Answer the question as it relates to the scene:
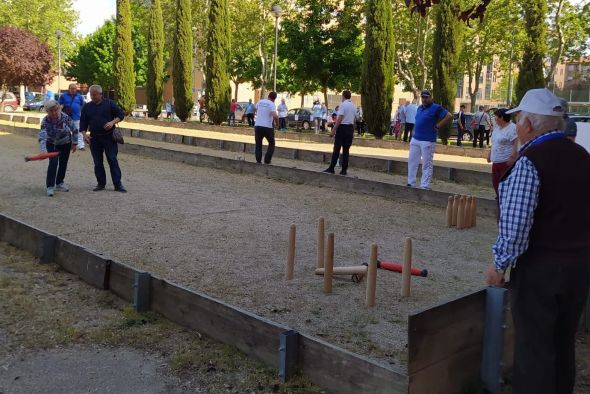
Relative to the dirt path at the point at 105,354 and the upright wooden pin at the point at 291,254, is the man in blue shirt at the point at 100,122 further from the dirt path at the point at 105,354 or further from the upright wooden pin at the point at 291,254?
the upright wooden pin at the point at 291,254

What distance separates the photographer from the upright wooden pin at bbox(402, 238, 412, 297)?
214 inches

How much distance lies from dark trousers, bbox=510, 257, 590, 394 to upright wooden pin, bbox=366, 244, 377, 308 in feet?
6.31

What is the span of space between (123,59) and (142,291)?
118ft

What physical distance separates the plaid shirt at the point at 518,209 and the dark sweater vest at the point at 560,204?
4cm

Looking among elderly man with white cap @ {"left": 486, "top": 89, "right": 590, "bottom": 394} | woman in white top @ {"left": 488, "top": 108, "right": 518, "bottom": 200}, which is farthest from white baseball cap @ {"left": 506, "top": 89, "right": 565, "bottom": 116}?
woman in white top @ {"left": 488, "top": 108, "right": 518, "bottom": 200}

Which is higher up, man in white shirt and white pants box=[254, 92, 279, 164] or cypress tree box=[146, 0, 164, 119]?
cypress tree box=[146, 0, 164, 119]

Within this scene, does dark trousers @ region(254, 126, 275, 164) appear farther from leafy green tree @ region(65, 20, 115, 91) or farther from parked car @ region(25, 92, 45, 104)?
leafy green tree @ region(65, 20, 115, 91)

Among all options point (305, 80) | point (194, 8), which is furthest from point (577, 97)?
point (194, 8)

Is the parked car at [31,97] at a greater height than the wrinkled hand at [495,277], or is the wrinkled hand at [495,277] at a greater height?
the parked car at [31,97]

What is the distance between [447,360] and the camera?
3.71 meters

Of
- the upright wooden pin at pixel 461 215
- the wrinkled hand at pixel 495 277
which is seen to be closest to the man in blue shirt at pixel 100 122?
the upright wooden pin at pixel 461 215

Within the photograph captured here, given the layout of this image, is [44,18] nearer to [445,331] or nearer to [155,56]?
[155,56]

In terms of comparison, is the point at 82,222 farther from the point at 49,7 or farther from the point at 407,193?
the point at 49,7

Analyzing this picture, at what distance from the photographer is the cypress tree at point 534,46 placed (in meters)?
23.3
